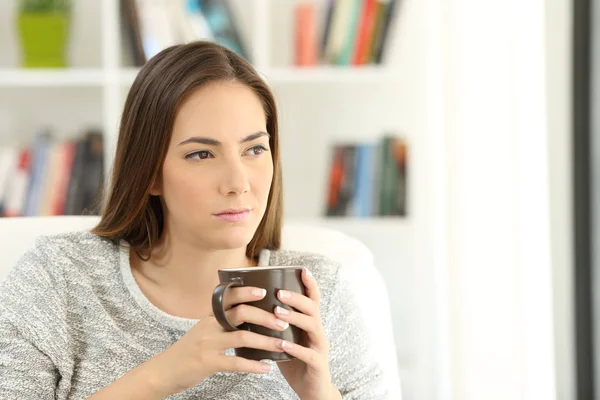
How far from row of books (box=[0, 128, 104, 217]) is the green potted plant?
29cm

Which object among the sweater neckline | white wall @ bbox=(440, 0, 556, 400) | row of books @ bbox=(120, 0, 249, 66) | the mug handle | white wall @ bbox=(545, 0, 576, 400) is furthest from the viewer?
row of books @ bbox=(120, 0, 249, 66)

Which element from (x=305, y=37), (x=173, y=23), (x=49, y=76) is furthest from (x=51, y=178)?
(x=305, y=37)

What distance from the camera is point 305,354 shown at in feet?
3.36

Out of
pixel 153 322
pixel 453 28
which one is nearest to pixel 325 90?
pixel 453 28

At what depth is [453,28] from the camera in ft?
8.55

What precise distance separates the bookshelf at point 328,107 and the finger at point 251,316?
1.77m

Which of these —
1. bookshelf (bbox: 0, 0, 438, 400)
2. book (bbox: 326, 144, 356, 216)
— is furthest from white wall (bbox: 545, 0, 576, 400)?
book (bbox: 326, 144, 356, 216)

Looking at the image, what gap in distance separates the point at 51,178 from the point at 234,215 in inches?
67.8

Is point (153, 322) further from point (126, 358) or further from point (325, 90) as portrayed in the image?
point (325, 90)

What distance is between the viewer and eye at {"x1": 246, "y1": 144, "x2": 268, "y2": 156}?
1283 millimetres

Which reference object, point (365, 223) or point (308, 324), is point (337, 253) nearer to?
point (308, 324)

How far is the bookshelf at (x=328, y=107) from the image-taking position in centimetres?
272

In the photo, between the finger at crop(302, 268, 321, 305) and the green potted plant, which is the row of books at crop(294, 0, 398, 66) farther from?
the finger at crop(302, 268, 321, 305)

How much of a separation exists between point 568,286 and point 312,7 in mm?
1204
